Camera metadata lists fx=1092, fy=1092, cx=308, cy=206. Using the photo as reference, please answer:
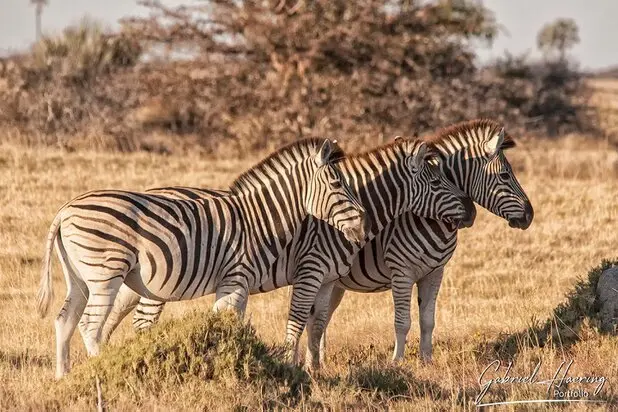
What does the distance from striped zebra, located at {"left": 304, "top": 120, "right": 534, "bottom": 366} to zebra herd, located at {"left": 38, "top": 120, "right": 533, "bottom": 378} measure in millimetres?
12

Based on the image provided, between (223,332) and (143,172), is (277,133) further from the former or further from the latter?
(223,332)

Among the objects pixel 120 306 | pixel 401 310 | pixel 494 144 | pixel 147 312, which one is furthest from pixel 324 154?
pixel 120 306

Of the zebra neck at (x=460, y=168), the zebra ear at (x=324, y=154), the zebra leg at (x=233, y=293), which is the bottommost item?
the zebra leg at (x=233, y=293)

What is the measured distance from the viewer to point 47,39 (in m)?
28.2

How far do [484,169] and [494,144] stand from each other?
0.86ft

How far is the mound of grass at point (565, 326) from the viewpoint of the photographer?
34.6ft

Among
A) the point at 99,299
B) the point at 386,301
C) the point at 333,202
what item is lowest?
the point at 386,301

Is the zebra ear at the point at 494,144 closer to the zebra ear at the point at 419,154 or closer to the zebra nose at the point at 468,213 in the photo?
the zebra nose at the point at 468,213

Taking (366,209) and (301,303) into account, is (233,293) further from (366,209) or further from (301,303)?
(366,209)

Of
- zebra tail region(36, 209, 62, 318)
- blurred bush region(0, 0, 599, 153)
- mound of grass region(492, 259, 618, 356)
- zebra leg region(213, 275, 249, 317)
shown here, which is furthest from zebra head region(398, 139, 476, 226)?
blurred bush region(0, 0, 599, 153)

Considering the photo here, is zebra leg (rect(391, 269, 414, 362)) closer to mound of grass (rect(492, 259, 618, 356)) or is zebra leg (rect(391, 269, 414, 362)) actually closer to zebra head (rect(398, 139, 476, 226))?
zebra head (rect(398, 139, 476, 226))

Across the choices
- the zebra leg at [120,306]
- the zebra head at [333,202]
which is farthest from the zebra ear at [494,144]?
the zebra leg at [120,306]

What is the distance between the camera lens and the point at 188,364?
26.6 ft

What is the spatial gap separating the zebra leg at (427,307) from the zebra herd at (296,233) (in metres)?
0.01
